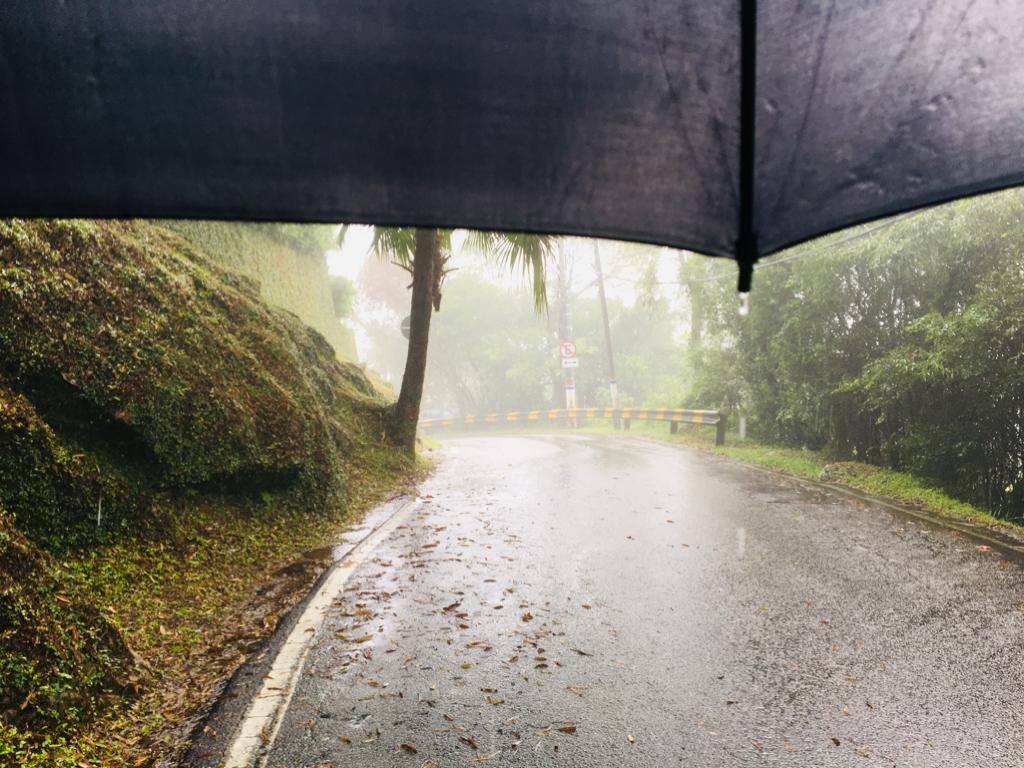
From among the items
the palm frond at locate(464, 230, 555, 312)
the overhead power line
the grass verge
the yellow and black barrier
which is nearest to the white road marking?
the grass verge

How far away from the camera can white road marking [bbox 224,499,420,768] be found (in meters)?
2.95

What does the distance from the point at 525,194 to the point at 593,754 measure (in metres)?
2.65

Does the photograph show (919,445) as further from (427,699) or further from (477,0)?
(477,0)

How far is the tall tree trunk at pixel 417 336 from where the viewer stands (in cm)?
1230

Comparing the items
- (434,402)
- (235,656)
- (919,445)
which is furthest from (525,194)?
(434,402)

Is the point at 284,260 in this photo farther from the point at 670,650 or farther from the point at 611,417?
the point at 611,417

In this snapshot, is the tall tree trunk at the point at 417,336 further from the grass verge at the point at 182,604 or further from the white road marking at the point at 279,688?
the white road marking at the point at 279,688

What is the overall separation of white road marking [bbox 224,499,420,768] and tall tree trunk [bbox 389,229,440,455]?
7.24m

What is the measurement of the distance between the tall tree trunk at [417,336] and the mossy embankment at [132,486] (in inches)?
157

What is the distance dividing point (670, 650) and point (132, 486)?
4.66 meters

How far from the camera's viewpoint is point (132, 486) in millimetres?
5473

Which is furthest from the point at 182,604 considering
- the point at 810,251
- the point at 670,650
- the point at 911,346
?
the point at 810,251

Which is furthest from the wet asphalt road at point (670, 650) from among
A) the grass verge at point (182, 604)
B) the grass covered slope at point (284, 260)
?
the grass covered slope at point (284, 260)

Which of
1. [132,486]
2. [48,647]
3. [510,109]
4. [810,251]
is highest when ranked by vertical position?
[810,251]
